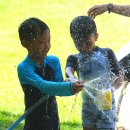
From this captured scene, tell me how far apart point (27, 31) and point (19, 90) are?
482cm

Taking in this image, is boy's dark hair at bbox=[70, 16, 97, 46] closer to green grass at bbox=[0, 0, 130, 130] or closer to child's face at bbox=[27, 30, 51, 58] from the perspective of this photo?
child's face at bbox=[27, 30, 51, 58]

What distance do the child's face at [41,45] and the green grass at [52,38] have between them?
277 centimetres

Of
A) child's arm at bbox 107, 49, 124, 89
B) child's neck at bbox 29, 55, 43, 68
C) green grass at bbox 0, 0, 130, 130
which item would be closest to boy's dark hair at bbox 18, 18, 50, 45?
child's neck at bbox 29, 55, 43, 68

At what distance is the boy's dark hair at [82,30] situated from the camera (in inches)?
167

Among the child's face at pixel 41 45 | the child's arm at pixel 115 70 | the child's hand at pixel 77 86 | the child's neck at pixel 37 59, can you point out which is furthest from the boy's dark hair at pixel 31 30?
the child's arm at pixel 115 70

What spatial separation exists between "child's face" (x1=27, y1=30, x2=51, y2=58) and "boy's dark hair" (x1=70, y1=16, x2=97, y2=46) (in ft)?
1.71

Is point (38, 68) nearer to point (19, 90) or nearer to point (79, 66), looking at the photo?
point (79, 66)

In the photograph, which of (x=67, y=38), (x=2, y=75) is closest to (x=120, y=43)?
(x=67, y=38)

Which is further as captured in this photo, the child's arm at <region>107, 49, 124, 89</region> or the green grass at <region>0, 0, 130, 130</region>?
the green grass at <region>0, 0, 130, 130</region>

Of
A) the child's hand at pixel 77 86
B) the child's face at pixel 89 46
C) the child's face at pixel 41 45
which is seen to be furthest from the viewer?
the child's face at pixel 89 46

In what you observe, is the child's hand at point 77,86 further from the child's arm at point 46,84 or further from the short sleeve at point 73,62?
the short sleeve at point 73,62

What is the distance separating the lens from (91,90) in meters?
4.03

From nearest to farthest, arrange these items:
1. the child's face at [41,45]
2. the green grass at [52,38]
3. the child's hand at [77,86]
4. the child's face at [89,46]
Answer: the child's hand at [77,86]
the child's face at [41,45]
the child's face at [89,46]
the green grass at [52,38]

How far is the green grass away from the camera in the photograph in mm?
7277
